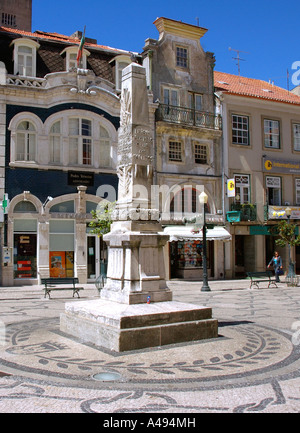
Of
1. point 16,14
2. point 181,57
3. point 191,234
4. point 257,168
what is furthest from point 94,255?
point 16,14

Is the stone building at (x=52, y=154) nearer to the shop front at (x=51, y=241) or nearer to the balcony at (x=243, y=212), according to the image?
the shop front at (x=51, y=241)

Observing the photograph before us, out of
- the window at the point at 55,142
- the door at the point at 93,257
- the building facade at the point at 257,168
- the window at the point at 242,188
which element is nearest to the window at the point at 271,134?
the building facade at the point at 257,168

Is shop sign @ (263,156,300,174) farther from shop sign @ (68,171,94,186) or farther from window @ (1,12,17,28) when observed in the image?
window @ (1,12,17,28)

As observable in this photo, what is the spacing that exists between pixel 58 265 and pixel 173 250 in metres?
6.59

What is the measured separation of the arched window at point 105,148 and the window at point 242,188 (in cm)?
806

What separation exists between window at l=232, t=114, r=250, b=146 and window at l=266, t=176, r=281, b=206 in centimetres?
275

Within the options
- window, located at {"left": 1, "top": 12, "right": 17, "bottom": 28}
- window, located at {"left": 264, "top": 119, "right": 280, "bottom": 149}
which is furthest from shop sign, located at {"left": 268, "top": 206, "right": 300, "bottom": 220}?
window, located at {"left": 1, "top": 12, "right": 17, "bottom": 28}

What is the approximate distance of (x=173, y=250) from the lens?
2647 centimetres

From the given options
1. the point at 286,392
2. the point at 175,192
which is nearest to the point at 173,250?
the point at 175,192

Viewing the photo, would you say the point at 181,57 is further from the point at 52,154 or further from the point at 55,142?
the point at 52,154

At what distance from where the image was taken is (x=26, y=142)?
23.1m

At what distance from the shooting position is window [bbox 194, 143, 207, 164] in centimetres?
2750

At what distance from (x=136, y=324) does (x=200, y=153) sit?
68.0 ft
